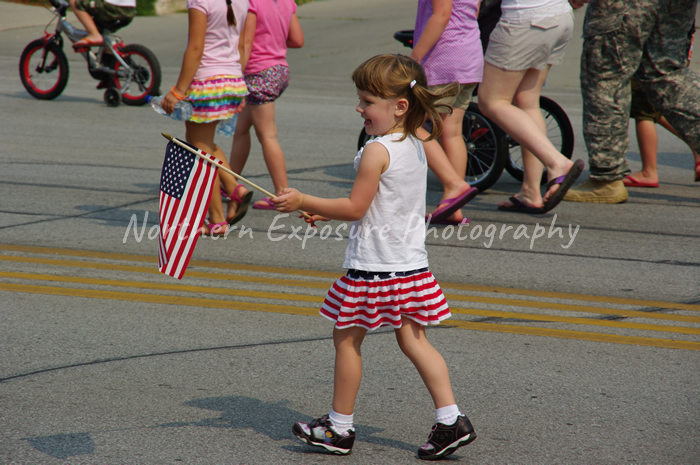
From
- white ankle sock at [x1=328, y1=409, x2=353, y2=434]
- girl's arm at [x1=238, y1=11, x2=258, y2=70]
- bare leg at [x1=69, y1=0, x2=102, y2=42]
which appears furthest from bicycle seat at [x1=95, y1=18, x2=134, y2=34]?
white ankle sock at [x1=328, y1=409, x2=353, y2=434]

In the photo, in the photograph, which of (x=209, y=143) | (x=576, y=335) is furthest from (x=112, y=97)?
(x=576, y=335)

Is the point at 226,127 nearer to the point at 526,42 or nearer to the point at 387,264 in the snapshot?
the point at 526,42

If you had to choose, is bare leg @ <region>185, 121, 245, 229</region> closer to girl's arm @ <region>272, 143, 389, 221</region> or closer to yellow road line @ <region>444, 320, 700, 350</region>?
yellow road line @ <region>444, 320, 700, 350</region>

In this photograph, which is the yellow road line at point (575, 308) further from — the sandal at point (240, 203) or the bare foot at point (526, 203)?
the bare foot at point (526, 203)

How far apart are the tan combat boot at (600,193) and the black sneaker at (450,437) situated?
4.59 meters

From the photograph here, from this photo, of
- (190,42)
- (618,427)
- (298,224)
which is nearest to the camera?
(618,427)

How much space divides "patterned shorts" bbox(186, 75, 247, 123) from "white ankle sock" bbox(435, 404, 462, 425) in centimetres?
332

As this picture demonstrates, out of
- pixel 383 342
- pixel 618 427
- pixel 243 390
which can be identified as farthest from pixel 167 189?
pixel 618 427

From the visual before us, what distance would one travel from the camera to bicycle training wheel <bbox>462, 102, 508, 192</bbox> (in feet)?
23.1

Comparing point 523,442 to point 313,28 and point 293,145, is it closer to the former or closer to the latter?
point 293,145

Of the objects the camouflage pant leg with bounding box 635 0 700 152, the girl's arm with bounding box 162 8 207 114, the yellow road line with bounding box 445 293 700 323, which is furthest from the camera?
the camouflage pant leg with bounding box 635 0 700 152

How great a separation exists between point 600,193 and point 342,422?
15.7 ft

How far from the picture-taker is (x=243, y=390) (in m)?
3.37

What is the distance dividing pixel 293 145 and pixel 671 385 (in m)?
6.56
